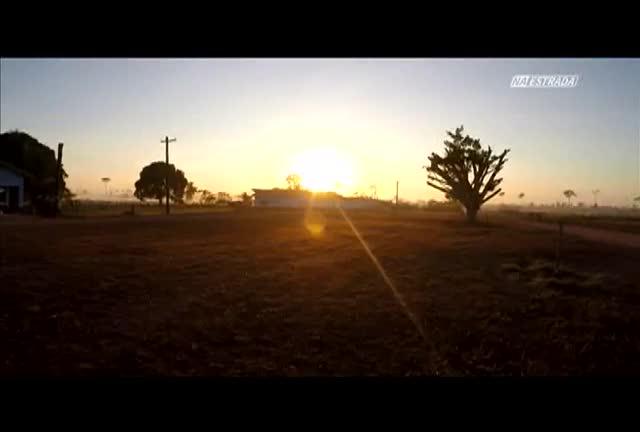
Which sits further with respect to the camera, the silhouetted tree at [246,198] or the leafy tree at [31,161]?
the silhouetted tree at [246,198]

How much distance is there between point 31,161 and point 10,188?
→ 456cm

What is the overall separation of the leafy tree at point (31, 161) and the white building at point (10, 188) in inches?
30.8

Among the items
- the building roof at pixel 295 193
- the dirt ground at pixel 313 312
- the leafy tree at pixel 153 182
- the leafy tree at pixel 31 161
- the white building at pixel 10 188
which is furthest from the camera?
the building roof at pixel 295 193

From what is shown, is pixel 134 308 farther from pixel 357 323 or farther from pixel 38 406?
pixel 38 406

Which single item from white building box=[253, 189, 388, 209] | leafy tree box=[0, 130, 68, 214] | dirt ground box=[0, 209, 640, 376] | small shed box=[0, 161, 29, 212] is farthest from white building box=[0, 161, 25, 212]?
white building box=[253, 189, 388, 209]

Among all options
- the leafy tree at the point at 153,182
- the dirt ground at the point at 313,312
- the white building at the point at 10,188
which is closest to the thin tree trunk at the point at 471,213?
the dirt ground at the point at 313,312

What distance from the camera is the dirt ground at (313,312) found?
14.3 feet

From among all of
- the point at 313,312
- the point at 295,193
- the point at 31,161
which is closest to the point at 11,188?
the point at 31,161

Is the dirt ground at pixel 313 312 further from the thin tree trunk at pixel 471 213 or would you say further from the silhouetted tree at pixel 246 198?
the silhouetted tree at pixel 246 198

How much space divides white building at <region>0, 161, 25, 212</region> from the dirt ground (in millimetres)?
17866

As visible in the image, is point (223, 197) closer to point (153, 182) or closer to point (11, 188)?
point (153, 182)

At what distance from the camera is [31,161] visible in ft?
94.8
